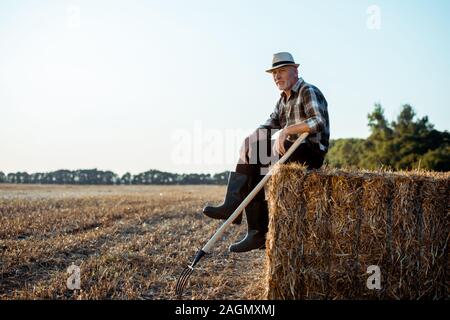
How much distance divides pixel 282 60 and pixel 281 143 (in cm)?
105

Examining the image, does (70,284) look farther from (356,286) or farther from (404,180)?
(404,180)

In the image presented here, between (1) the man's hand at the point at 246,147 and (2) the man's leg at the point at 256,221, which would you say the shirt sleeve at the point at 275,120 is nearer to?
(1) the man's hand at the point at 246,147

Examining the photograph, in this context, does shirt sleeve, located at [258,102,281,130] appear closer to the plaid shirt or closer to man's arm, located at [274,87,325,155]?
the plaid shirt

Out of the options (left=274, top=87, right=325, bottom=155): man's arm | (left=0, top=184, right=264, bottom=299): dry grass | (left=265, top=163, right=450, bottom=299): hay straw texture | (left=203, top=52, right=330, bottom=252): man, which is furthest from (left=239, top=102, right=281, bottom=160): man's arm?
(left=0, top=184, right=264, bottom=299): dry grass

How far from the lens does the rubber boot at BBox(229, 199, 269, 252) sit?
16.7 ft

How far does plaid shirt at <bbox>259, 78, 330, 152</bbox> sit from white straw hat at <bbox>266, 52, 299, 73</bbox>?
0.78 feet

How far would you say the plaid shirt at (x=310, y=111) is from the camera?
185 inches

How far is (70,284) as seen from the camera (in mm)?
4445

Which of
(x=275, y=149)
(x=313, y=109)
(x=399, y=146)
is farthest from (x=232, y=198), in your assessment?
(x=399, y=146)

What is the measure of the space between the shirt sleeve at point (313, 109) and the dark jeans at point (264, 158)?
0.82ft

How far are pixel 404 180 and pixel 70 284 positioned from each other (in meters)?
3.43

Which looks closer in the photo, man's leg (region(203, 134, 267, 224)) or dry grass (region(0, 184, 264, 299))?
dry grass (region(0, 184, 264, 299))

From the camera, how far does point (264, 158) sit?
5.11 meters
